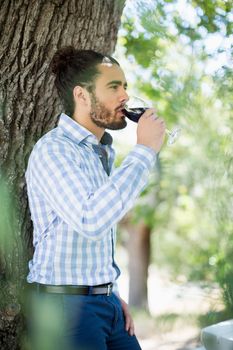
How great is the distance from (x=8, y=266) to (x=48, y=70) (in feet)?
3.02

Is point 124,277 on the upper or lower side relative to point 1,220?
lower

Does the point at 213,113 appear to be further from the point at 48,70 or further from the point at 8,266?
the point at 8,266

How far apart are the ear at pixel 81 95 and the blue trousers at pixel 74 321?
0.78m

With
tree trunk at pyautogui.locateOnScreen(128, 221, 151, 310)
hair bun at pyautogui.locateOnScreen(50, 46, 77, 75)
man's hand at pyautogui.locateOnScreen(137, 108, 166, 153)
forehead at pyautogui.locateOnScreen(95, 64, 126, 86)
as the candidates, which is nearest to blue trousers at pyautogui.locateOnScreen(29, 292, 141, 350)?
man's hand at pyautogui.locateOnScreen(137, 108, 166, 153)

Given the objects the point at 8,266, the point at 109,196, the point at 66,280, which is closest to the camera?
the point at 109,196

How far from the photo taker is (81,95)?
2.56 m

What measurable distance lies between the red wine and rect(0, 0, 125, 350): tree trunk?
1.86 feet

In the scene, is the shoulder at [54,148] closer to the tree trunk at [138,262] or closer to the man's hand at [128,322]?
the man's hand at [128,322]

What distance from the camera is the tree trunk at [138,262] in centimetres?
1283

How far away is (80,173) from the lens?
2154mm

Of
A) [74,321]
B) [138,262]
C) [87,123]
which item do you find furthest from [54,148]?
[138,262]

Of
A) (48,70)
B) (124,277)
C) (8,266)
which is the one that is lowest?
(124,277)

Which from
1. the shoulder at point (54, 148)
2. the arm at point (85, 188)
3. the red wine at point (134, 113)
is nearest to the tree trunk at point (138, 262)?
the red wine at point (134, 113)

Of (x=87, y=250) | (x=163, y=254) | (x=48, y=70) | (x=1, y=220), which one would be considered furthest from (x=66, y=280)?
(x=163, y=254)
